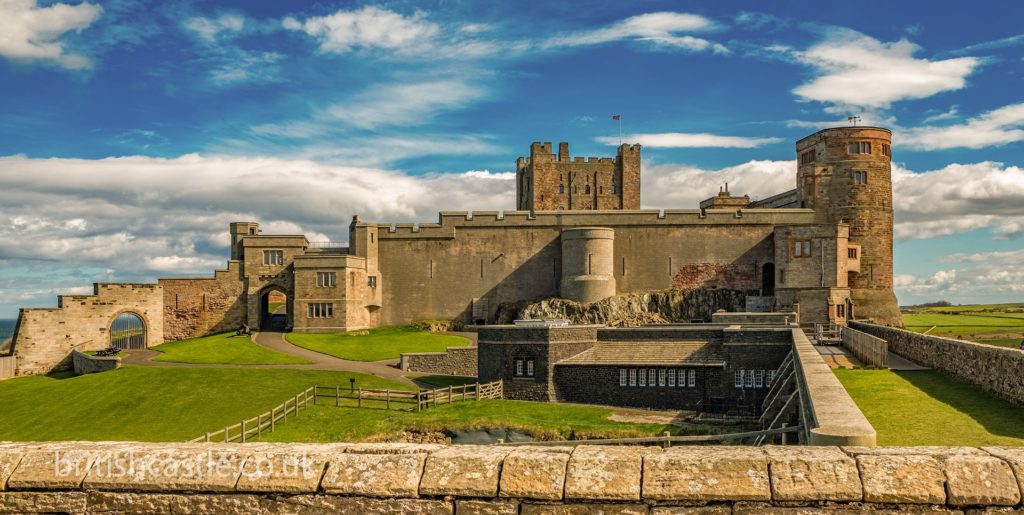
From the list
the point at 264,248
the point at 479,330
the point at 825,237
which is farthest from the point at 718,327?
the point at 264,248

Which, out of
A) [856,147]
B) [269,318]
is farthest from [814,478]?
[269,318]

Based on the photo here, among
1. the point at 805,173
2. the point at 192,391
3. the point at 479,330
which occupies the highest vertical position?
the point at 805,173

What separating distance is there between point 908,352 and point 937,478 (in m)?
24.3

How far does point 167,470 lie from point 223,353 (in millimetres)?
46286

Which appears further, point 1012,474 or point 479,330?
point 479,330

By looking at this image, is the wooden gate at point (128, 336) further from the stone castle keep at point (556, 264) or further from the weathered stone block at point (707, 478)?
the weathered stone block at point (707, 478)

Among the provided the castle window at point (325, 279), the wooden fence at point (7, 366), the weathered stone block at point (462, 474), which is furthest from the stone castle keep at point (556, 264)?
the weathered stone block at point (462, 474)

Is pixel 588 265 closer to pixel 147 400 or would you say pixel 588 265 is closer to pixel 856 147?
pixel 856 147

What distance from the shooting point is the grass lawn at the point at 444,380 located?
146 feet

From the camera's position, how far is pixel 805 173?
61812mm

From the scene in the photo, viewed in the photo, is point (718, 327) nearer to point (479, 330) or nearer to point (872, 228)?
point (479, 330)

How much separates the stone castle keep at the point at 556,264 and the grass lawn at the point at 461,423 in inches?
949

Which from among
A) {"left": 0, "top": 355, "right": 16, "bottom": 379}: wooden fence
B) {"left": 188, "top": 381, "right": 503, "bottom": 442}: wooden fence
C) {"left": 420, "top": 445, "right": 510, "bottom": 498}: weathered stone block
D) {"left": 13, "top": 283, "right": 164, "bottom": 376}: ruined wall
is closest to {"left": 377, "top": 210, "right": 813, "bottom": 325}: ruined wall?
{"left": 13, "top": 283, "right": 164, "bottom": 376}: ruined wall

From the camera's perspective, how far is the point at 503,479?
570 cm
